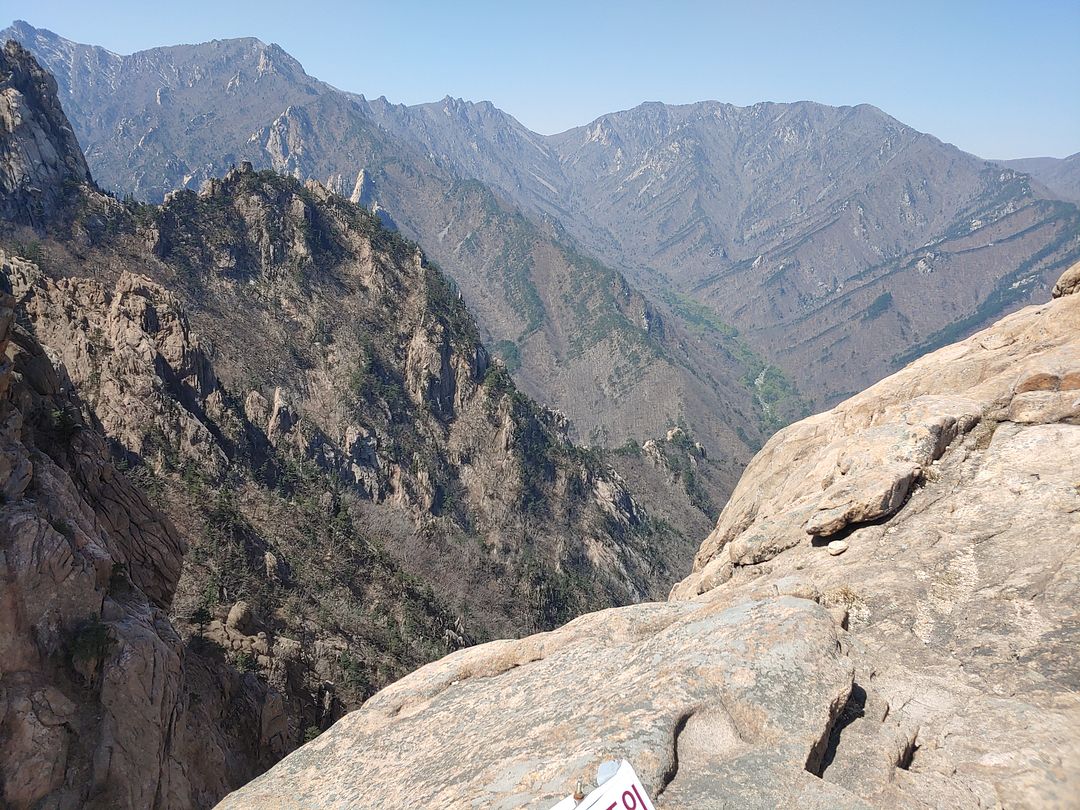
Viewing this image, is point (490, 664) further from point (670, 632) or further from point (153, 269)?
point (153, 269)

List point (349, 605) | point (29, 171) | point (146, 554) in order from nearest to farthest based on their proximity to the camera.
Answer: point (146, 554)
point (349, 605)
point (29, 171)

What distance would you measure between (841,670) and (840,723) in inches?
31.4

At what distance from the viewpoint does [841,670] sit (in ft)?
34.4

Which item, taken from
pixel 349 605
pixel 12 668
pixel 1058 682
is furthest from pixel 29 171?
pixel 1058 682

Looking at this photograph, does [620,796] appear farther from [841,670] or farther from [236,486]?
[236,486]

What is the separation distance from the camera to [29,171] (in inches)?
2859

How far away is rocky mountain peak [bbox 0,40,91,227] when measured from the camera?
70.0 meters

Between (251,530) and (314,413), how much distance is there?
3955 cm

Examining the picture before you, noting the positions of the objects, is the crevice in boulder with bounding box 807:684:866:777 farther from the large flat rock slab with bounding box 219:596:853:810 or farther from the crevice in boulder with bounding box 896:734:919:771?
the crevice in boulder with bounding box 896:734:919:771

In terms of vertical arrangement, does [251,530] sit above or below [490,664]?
above

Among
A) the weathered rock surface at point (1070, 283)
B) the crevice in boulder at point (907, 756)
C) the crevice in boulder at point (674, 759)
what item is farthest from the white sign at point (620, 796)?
the weathered rock surface at point (1070, 283)

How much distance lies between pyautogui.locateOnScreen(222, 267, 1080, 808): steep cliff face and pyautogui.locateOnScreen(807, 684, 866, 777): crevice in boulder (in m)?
0.04

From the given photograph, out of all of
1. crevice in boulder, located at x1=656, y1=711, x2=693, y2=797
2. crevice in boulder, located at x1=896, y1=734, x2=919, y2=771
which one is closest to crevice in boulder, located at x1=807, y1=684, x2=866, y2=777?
crevice in boulder, located at x1=896, y1=734, x2=919, y2=771

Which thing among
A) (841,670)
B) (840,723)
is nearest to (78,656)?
(840,723)
